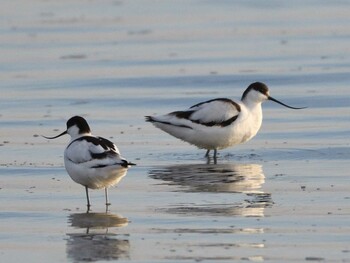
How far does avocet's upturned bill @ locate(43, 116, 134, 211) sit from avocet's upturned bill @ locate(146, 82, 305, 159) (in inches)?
116

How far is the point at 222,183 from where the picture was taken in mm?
11781

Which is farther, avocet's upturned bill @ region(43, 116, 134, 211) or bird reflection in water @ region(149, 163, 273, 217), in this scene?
avocet's upturned bill @ region(43, 116, 134, 211)

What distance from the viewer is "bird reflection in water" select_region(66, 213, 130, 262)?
868 cm

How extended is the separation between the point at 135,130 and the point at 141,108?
1678 millimetres

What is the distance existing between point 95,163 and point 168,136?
4.19 metres

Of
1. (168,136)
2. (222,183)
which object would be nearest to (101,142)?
(222,183)

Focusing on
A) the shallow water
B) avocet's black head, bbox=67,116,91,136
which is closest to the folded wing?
the shallow water

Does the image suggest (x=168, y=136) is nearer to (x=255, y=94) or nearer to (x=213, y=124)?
(x=213, y=124)

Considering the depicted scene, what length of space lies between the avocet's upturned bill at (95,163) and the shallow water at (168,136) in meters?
0.24

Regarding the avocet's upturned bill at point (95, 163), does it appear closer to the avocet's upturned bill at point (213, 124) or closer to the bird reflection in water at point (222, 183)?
the bird reflection in water at point (222, 183)

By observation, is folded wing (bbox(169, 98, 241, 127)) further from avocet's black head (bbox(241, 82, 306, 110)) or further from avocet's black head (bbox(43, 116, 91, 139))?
avocet's black head (bbox(43, 116, 91, 139))

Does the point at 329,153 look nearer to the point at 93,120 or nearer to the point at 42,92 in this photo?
the point at 93,120

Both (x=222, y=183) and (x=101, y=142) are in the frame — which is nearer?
(x=101, y=142)

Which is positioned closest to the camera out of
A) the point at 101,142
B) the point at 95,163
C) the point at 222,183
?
the point at 95,163
